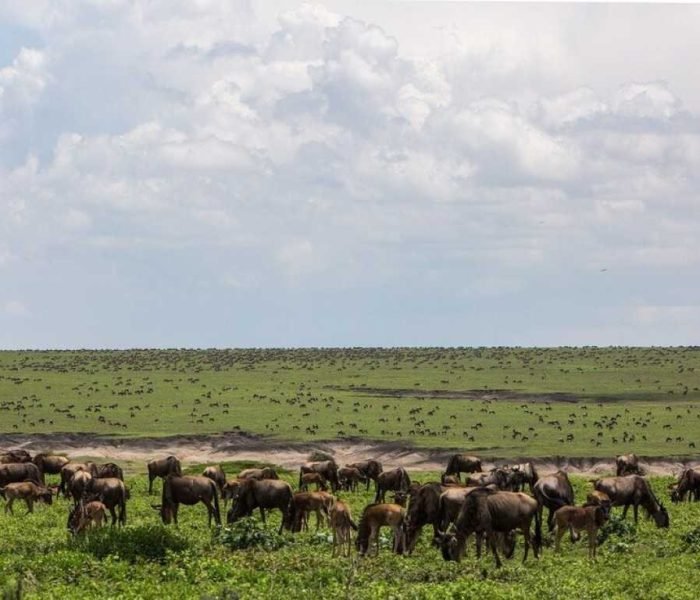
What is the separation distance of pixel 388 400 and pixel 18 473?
4593 cm

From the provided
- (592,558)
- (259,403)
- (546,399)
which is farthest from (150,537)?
(546,399)

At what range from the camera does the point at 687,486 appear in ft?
143

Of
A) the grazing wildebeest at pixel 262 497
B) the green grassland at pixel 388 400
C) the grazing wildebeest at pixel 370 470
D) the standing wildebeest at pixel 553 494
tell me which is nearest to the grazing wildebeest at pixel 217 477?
the grazing wildebeest at pixel 370 470

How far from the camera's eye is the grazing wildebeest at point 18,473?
43.0 meters

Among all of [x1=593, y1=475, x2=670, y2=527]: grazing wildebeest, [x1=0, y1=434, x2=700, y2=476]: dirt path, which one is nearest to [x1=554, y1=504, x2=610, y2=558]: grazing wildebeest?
[x1=593, y1=475, x2=670, y2=527]: grazing wildebeest

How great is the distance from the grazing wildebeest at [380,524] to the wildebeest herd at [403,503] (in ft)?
0.07

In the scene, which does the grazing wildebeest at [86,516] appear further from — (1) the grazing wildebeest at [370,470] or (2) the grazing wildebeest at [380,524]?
(1) the grazing wildebeest at [370,470]

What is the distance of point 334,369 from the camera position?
11388cm

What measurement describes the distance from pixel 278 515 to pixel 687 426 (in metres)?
41.0

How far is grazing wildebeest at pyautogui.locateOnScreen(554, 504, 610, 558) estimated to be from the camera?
1176 inches

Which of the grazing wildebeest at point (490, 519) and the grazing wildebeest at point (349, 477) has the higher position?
the grazing wildebeest at point (490, 519)

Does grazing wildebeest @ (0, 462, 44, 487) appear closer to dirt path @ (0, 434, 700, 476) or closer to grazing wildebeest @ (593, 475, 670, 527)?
dirt path @ (0, 434, 700, 476)

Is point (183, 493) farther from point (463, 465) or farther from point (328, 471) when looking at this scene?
point (463, 465)

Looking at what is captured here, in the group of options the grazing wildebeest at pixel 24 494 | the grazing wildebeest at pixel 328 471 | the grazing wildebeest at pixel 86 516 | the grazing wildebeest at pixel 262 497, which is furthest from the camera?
the grazing wildebeest at pixel 328 471
